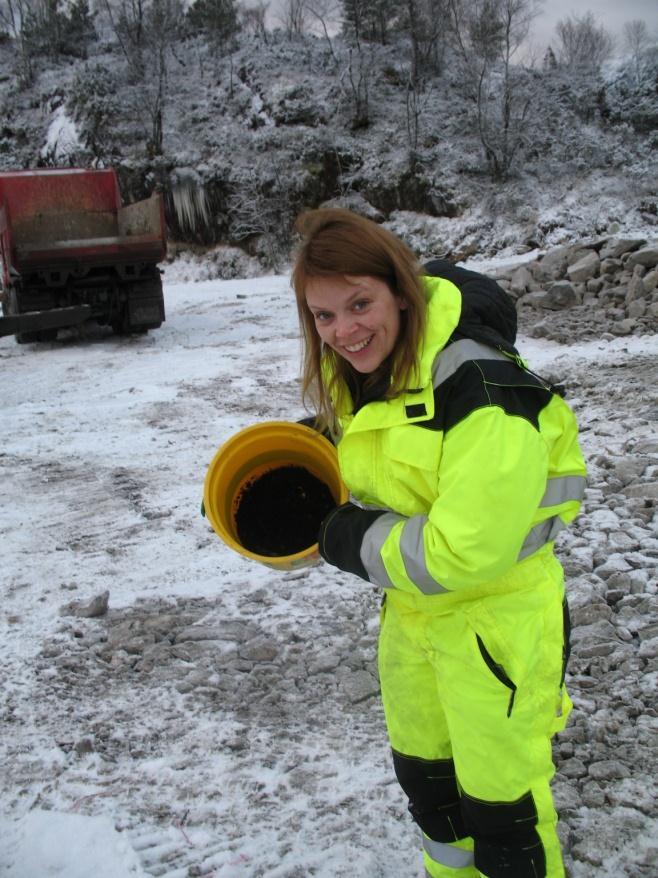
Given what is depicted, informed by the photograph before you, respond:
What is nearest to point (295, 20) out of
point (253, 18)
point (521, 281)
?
point (253, 18)

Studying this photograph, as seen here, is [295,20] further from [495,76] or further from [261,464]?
[261,464]

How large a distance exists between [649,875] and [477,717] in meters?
0.85

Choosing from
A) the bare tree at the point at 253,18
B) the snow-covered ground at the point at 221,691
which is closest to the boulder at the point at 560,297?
the snow-covered ground at the point at 221,691

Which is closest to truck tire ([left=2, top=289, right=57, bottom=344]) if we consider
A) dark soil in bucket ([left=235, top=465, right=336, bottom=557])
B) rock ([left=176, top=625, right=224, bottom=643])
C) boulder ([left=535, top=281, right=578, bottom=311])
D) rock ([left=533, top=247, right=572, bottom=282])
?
boulder ([left=535, top=281, right=578, bottom=311])

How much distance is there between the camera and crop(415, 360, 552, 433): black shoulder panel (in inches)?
46.1

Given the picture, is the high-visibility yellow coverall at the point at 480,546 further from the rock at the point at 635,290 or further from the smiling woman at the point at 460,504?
the rock at the point at 635,290

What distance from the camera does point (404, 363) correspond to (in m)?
1.28

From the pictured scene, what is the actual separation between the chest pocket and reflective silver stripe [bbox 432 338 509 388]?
0.10m

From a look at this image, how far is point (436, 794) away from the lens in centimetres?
152

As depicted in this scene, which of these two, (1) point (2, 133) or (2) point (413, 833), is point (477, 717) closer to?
(2) point (413, 833)

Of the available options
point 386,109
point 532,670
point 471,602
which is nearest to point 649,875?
point 532,670

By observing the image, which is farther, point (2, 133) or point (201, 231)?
point (2, 133)

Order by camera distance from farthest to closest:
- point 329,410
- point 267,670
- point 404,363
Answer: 1. point 267,670
2. point 329,410
3. point 404,363

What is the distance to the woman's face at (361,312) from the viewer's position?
51.9 inches
